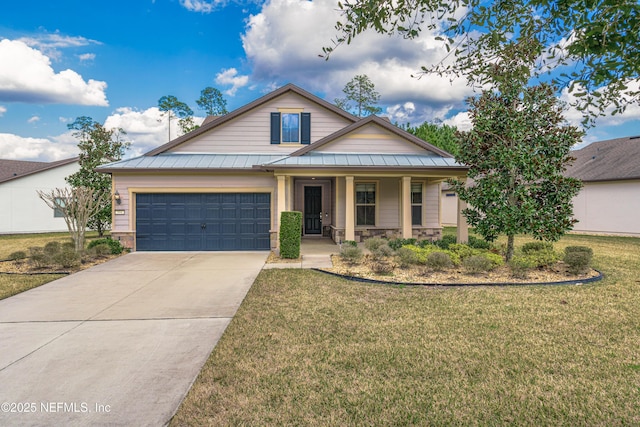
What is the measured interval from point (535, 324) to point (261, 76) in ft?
69.0

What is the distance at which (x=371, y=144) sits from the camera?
13.0 meters

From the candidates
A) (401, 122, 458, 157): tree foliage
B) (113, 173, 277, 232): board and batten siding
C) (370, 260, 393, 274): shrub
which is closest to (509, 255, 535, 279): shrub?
(370, 260, 393, 274): shrub

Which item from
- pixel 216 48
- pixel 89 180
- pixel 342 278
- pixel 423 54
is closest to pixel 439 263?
→ pixel 342 278

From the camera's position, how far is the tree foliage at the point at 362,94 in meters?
37.6

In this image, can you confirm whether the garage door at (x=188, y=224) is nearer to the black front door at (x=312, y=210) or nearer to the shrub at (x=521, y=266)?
the black front door at (x=312, y=210)

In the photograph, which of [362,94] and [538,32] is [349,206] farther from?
[362,94]

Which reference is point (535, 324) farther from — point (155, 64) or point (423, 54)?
point (155, 64)

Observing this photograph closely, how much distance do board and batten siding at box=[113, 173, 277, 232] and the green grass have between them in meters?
6.86

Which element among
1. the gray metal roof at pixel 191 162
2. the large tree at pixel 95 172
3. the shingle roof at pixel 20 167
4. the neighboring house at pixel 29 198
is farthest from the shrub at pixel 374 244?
the shingle roof at pixel 20 167

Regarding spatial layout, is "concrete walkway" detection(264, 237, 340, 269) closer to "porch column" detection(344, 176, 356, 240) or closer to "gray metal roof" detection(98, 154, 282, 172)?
"porch column" detection(344, 176, 356, 240)

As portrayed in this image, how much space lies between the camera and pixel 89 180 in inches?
671

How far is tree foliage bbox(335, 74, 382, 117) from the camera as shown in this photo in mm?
37594

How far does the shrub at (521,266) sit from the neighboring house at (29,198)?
2603cm

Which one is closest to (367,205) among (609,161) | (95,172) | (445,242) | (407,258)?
(445,242)
